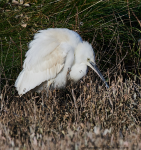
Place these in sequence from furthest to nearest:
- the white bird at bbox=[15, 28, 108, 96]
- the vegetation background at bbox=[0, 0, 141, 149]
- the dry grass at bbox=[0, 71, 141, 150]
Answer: the white bird at bbox=[15, 28, 108, 96] < the vegetation background at bbox=[0, 0, 141, 149] < the dry grass at bbox=[0, 71, 141, 150]

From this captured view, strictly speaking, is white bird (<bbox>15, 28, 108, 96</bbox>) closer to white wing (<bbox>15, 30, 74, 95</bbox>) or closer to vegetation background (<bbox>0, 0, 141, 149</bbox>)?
white wing (<bbox>15, 30, 74, 95</bbox>)

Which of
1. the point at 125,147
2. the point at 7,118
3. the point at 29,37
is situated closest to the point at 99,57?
the point at 29,37

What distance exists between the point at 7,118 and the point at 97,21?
2.53 m

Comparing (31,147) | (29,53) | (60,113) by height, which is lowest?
(60,113)

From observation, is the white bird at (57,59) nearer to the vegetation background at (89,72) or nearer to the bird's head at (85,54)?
the bird's head at (85,54)

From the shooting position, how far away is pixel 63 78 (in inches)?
163

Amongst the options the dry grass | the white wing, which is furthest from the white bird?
the dry grass

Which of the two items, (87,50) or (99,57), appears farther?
(99,57)

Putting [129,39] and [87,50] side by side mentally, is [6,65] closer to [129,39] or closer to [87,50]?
[87,50]

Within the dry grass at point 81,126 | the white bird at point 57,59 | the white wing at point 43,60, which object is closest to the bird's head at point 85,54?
the white bird at point 57,59

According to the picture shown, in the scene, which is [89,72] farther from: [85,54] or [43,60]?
[43,60]

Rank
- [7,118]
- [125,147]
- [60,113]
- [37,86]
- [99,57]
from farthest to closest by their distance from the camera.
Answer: [99,57], [37,86], [60,113], [7,118], [125,147]

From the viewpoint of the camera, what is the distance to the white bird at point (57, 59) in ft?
13.3

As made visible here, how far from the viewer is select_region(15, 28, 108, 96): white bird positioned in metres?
4.06
